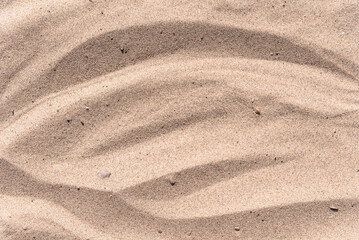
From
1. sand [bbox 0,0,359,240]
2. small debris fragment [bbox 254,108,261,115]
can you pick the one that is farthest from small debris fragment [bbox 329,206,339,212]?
small debris fragment [bbox 254,108,261,115]

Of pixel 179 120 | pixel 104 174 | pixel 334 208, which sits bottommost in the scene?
pixel 334 208

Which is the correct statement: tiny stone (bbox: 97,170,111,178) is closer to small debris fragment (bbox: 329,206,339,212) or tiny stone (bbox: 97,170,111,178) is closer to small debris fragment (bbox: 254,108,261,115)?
Result: small debris fragment (bbox: 254,108,261,115)

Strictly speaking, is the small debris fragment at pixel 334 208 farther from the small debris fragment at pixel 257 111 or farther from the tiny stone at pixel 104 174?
the tiny stone at pixel 104 174

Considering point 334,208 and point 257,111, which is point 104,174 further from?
point 334,208

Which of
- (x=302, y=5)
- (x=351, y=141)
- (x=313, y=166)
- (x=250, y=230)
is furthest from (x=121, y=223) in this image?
(x=302, y=5)

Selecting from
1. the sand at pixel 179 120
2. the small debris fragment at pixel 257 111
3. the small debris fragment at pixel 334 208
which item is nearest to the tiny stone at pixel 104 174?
the sand at pixel 179 120

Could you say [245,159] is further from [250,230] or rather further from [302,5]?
[302,5]

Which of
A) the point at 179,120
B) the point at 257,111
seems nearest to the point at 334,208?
the point at 257,111

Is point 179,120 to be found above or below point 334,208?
above
